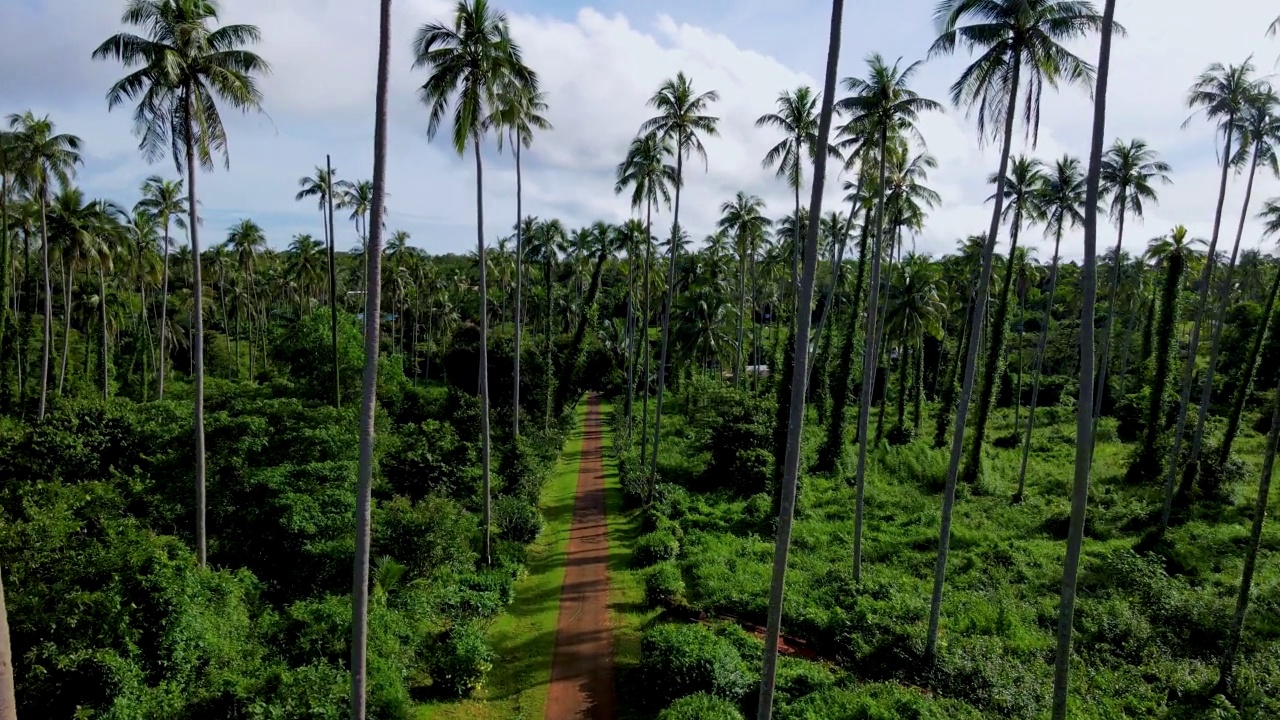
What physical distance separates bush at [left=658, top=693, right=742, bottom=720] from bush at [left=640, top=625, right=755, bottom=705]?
601mm

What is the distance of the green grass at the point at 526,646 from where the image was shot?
1376cm

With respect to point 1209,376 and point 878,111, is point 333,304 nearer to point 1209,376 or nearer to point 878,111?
point 878,111

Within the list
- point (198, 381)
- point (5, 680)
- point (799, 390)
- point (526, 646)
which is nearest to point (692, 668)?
point (526, 646)

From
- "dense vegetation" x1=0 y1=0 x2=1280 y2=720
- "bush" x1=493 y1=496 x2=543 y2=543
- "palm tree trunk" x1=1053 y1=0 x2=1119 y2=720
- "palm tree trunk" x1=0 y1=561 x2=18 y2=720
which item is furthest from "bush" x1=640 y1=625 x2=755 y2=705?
"palm tree trunk" x1=0 y1=561 x2=18 y2=720

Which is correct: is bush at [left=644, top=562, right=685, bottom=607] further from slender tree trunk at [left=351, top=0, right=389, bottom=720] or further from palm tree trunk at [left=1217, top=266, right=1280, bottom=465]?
palm tree trunk at [left=1217, top=266, right=1280, bottom=465]

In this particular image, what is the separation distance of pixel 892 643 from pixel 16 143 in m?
36.2

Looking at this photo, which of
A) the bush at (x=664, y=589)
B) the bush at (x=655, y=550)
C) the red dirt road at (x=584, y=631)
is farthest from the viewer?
the bush at (x=655, y=550)

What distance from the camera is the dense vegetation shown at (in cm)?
1252

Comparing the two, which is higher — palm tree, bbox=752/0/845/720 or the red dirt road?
palm tree, bbox=752/0/845/720

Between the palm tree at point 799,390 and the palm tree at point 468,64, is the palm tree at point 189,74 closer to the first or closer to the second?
the palm tree at point 468,64

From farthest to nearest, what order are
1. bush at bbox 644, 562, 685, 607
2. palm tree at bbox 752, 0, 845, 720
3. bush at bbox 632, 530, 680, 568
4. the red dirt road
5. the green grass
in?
bush at bbox 632, 530, 680, 568 → bush at bbox 644, 562, 685, 607 → the red dirt road → the green grass → palm tree at bbox 752, 0, 845, 720

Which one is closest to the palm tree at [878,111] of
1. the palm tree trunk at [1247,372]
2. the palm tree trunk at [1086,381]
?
the palm tree trunk at [1086,381]

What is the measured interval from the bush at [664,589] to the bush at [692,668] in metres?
4.22

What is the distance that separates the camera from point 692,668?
45.1 feet
